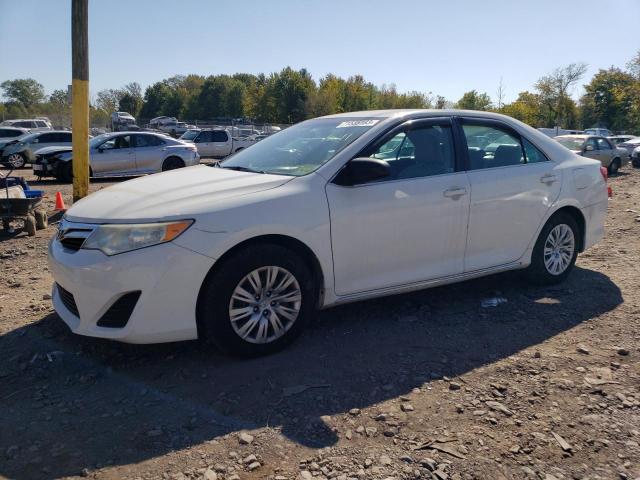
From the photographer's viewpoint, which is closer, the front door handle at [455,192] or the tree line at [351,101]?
the front door handle at [455,192]

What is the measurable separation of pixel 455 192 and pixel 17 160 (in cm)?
2044

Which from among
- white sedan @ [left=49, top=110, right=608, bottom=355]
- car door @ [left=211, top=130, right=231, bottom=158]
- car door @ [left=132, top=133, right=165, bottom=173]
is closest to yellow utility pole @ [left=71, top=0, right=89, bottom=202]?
white sedan @ [left=49, top=110, right=608, bottom=355]

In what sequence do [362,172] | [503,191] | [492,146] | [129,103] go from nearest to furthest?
[362,172]
[503,191]
[492,146]
[129,103]

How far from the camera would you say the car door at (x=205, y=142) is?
79.0 feet

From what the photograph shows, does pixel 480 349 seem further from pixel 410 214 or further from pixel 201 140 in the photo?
pixel 201 140

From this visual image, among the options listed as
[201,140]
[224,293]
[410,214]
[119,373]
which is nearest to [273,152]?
[410,214]

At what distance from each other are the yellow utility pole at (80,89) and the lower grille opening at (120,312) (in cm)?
686

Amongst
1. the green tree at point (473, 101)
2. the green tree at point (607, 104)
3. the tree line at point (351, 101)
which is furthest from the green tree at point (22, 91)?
the green tree at point (607, 104)

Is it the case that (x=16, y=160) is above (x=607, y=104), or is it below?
below

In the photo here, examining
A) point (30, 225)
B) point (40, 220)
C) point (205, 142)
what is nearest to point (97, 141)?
point (40, 220)

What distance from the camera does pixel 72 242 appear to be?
3.53 metres

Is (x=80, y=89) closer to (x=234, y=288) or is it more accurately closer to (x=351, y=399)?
(x=234, y=288)

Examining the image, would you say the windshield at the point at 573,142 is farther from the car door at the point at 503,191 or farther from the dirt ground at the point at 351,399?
the dirt ground at the point at 351,399

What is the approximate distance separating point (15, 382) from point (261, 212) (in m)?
1.88
